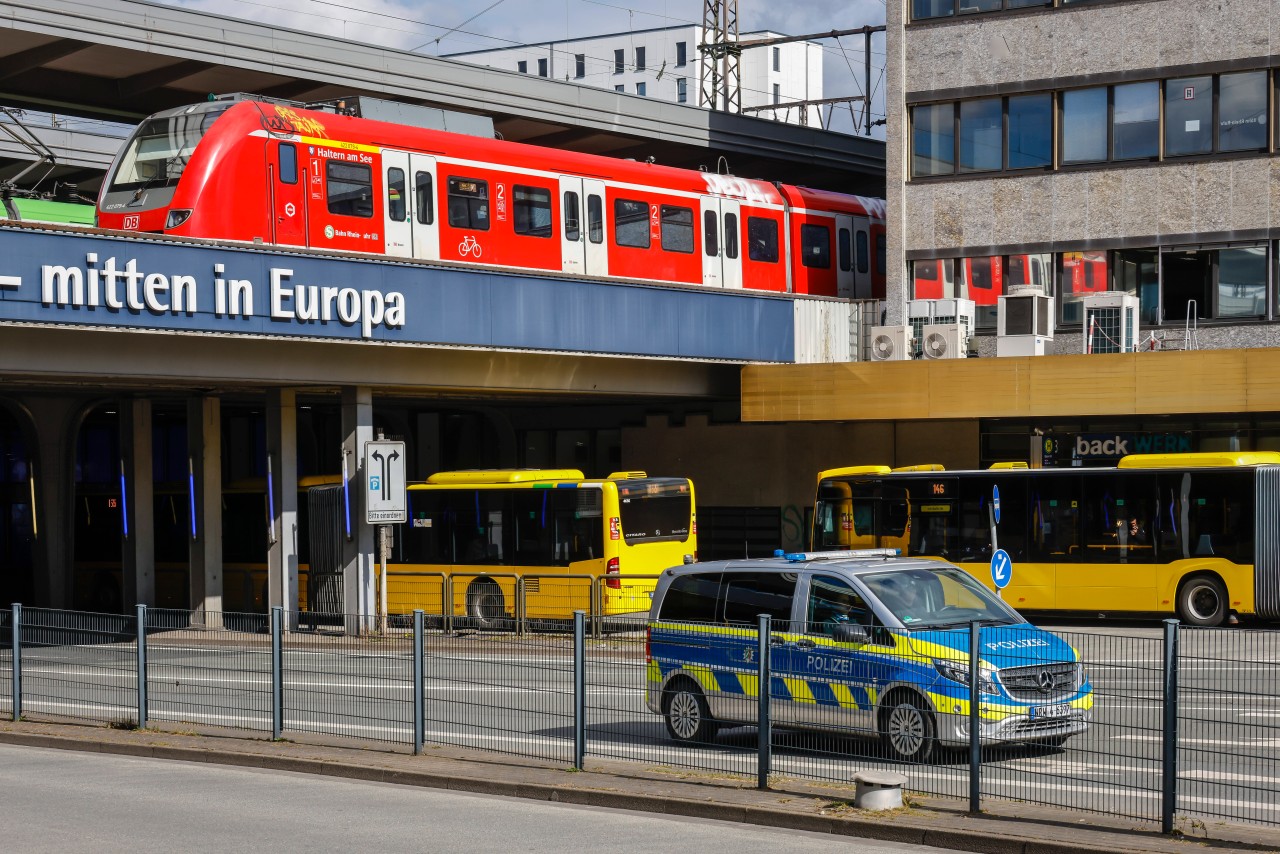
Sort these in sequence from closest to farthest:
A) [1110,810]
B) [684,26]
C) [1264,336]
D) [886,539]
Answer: [1110,810], [886,539], [1264,336], [684,26]

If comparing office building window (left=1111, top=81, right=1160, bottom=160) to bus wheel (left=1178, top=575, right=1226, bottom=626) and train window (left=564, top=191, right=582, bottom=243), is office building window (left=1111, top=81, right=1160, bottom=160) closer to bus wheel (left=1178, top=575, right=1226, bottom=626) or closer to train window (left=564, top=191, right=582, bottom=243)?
bus wheel (left=1178, top=575, right=1226, bottom=626)

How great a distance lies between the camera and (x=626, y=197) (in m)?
32.1

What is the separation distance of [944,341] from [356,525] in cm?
1234

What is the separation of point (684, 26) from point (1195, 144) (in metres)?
85.9

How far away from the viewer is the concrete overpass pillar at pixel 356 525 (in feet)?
94.9

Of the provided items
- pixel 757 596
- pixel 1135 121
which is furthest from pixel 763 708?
pixel 1135 121

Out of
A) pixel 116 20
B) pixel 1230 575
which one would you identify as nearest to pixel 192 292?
pixel 116 20

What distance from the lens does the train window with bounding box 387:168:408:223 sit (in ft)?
91.9

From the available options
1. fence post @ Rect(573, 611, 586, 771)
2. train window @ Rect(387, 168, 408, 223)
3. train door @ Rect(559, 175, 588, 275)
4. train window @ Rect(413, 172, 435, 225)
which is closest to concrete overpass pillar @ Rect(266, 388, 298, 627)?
train window @ Rect(387, 168, 408, 223)

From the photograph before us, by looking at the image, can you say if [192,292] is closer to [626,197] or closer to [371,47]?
[626,197]

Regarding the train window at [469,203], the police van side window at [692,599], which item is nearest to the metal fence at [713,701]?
the police van side window at [692,599]

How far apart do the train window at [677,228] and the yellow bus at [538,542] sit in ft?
17.3

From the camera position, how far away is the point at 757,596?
14578 mm

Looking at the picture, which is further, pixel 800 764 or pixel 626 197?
pixel 626 197
